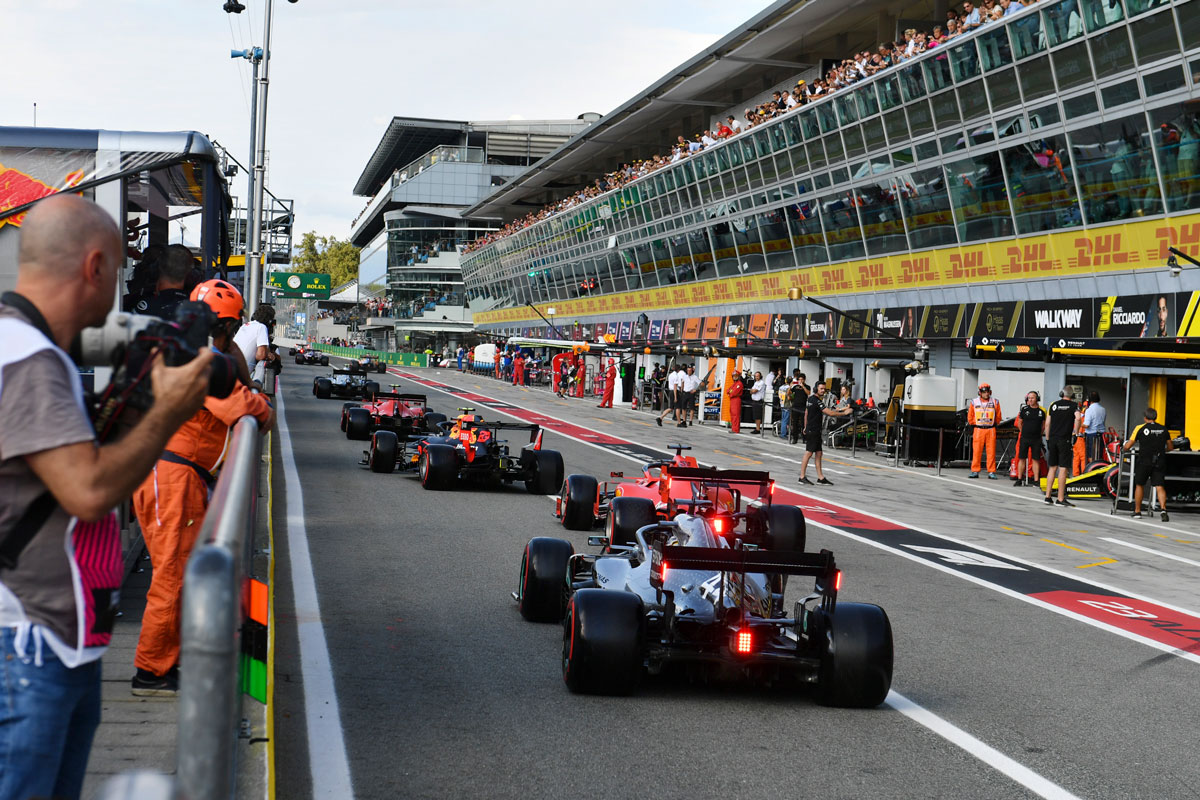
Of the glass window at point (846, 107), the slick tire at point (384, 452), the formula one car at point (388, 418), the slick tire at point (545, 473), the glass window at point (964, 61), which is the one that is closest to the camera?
the slick tire at point (545, 473)

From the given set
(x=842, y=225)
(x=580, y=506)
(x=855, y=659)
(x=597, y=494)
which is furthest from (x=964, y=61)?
(x=855, y=659)

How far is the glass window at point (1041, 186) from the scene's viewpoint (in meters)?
26.5

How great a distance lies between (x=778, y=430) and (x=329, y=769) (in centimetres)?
3036

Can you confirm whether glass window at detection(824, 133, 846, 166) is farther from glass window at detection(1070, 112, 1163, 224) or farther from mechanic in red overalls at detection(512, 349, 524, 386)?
mechanic in red overalls at detection(512, 349, 524, 386)

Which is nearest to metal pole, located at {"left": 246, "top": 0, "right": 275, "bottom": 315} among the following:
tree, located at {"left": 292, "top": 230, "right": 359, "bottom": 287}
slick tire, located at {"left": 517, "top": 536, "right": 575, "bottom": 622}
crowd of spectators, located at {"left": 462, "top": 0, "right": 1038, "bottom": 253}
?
crowd of spectators, located at {"left": 462, "top": 0, "right": 1038, "bottom": 253}

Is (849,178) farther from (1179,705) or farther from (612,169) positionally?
(612,169)

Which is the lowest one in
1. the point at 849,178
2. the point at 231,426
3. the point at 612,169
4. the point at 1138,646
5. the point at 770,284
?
the point at 1138,646

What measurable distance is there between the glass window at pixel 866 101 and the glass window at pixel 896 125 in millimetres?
471

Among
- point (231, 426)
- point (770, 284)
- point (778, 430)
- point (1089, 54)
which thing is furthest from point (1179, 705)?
point (770, 284)

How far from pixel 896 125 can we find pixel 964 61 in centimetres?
391

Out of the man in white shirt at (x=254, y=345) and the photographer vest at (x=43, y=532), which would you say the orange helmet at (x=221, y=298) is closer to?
the man in white shirt at (x=254, y=345)

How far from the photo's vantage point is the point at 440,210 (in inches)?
4786

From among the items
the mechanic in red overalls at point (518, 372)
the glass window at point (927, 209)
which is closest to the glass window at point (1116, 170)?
the glass window at point (927, 209)

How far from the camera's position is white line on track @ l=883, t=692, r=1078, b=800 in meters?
5.54
